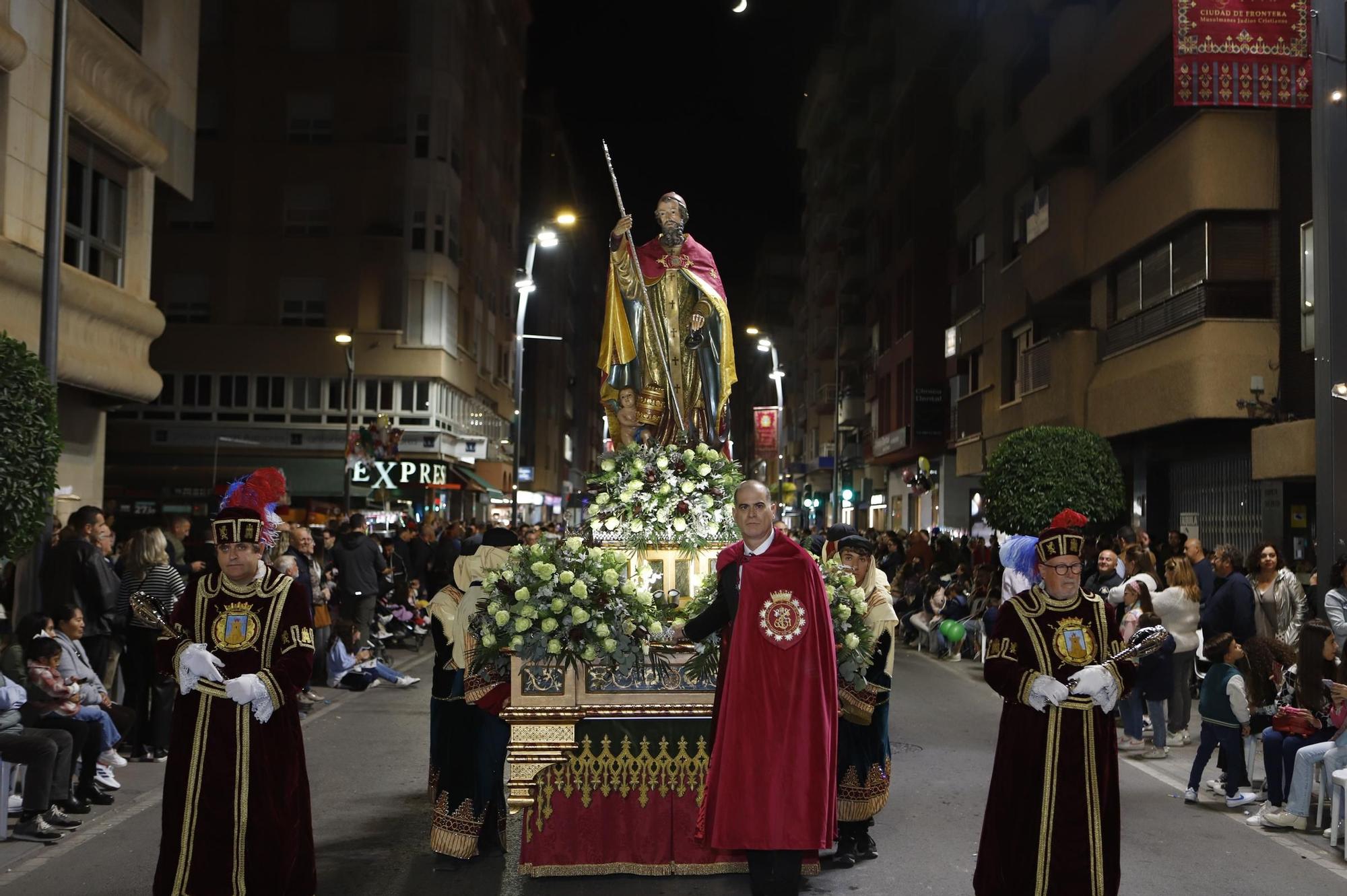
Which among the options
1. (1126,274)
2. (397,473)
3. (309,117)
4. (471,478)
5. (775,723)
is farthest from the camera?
(471,478)

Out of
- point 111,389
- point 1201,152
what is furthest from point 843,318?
point 111,389

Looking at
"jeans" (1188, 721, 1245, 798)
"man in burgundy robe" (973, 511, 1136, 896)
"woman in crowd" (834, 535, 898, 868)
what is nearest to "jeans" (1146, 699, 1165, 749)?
"jeans" (1188, 721, 1245, 798)

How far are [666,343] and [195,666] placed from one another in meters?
5.06

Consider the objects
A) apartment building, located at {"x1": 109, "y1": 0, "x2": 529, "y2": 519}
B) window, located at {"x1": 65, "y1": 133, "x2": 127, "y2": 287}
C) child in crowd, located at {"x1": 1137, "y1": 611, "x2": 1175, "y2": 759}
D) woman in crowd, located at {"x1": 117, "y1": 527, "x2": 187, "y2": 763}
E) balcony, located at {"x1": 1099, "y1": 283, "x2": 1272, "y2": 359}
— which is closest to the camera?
woman in crowd, located at {"x1": 117, "y1": 527, "x2": 187, "y2": 763}

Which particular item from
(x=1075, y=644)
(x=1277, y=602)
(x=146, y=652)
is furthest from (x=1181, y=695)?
(x=146, y=652)

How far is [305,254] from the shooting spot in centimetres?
4456

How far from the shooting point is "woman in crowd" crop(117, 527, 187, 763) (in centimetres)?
1192

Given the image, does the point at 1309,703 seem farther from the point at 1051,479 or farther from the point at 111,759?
the point at 1051,479

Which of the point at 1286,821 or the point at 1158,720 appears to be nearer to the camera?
the point at 1286,821

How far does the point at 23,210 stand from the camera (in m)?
18.4

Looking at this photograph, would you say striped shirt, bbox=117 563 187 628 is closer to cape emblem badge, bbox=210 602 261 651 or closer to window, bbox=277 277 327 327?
cape emblem badge, bbox=210 602 261 651

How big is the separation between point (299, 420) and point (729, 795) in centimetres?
3970

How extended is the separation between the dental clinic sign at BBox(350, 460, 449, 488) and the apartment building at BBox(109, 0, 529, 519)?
56.4ft

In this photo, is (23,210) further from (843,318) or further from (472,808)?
(843,318)
